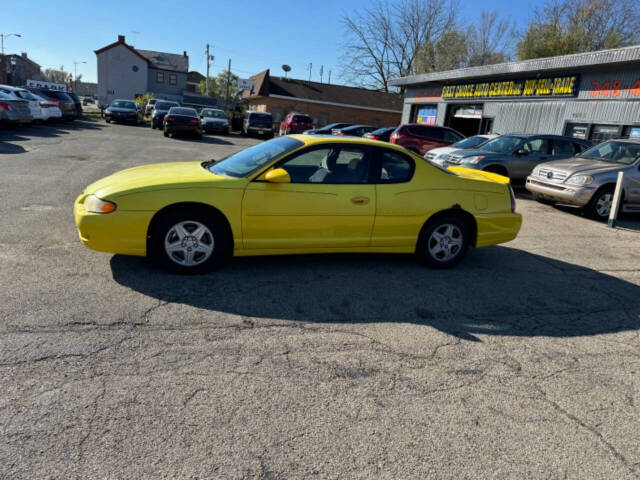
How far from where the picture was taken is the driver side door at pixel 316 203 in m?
4.86

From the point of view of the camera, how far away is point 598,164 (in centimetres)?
1018

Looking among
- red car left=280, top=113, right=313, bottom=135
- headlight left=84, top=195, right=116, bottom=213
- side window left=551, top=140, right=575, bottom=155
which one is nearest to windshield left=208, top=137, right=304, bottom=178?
headlight left=84, top=195, right=116, bottom=213

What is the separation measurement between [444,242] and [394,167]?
1102mm

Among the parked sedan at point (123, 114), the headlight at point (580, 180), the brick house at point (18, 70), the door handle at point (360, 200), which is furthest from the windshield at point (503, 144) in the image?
the brick house at point (18, 70)

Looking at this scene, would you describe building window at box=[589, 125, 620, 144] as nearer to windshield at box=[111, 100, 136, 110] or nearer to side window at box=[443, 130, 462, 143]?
side window at box=[443, 130, 462, 143]

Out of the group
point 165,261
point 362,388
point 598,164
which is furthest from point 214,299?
point 598,164

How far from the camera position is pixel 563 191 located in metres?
10.1

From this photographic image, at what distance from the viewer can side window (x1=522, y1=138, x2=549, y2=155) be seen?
1278cm

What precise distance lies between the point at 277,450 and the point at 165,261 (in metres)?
2.72

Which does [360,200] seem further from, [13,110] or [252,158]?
[13,110]

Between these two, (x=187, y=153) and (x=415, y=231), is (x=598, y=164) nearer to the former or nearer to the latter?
(x=415, y=231)

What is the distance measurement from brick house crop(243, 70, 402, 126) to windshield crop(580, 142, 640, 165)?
37.0 meters

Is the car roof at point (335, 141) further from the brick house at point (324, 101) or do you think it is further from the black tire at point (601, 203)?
the brick house at point (324, 101)

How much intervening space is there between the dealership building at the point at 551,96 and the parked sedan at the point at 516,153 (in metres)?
4.24
